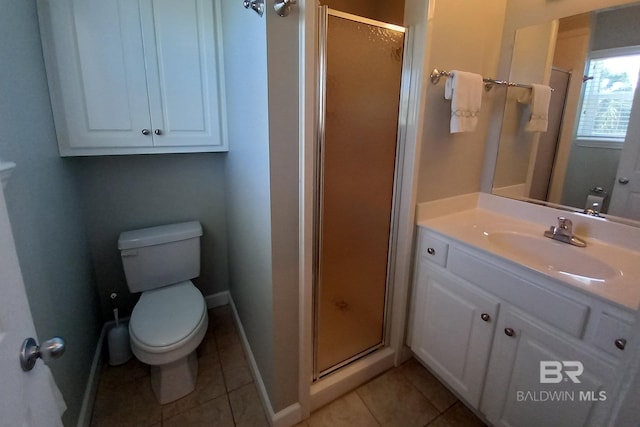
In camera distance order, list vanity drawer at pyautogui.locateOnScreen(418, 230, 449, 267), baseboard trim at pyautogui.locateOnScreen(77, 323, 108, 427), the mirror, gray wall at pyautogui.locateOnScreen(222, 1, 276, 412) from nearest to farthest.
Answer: gray wall at pyautogui.locateOnScreen(222, 1, 276, 412), the mirror, baseboard trim at pyautogui.locateOnScreen(77, 323, 108, 427), vanity drawer at pyautogui.locateOnScreen(418, 230, 449, 267)

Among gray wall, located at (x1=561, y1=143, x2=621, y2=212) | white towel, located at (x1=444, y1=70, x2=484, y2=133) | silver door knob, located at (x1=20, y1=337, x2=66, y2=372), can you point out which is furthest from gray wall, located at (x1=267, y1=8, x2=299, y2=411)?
gray wall, located at (x1=561, y1=143, x2=621, y2=212)

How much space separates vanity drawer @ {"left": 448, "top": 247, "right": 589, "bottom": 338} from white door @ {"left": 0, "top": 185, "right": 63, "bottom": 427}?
146cm

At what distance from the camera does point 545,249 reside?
1.39 meters

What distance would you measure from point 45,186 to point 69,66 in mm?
598

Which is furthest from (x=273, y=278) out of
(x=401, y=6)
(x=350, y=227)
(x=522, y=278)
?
(x=401, y=6)

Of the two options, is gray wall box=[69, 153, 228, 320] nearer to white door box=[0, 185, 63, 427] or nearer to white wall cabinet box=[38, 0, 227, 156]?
white wall cabinet box=[38, 0, 227, 156]

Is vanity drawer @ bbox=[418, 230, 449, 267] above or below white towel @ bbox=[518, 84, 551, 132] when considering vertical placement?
below

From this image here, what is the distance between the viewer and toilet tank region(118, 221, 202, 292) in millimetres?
1719

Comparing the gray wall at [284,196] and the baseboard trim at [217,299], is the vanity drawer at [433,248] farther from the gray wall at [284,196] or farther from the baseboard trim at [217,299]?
the baseboard trim at [217,299]

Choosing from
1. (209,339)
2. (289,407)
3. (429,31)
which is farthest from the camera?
(209,339)

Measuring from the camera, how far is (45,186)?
120 centimetres

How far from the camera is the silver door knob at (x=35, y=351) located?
59cm

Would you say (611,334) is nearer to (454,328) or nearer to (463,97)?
(454,328)

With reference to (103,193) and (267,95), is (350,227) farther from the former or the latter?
(103,193)
